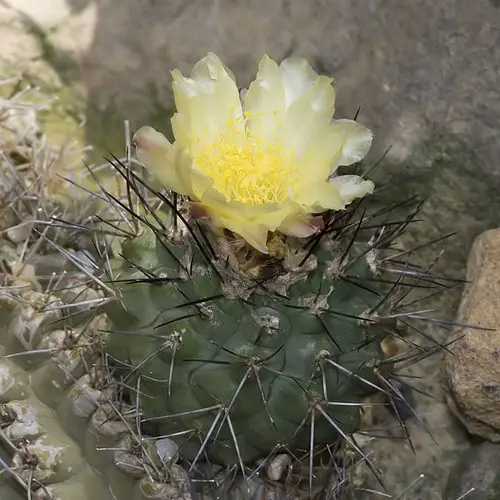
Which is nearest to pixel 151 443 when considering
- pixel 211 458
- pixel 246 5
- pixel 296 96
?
pixel 211 458

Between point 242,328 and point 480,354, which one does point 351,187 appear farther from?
point 480,354

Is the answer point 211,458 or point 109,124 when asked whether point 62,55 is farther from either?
point 211,458

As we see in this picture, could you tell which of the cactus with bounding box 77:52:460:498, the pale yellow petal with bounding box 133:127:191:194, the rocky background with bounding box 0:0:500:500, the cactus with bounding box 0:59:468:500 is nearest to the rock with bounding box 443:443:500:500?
the rocky background with bounding box 0:0:500:500

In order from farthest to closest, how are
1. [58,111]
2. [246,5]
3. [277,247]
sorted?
[58,111], [246,5], [277,247]

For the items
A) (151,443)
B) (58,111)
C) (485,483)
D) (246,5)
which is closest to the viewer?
(151,443)

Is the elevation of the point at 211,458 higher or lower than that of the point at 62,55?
lower

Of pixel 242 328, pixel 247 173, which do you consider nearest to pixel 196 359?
pixel 242 328

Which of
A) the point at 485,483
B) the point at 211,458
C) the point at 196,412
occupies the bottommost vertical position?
the point at 485,483
